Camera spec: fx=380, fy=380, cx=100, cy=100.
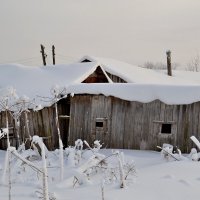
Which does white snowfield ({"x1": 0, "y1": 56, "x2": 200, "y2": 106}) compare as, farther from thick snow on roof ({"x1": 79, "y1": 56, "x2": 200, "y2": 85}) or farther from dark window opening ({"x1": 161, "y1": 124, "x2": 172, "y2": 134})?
thick snow on roof ({"x1": 79, "y1": 56, "x2": 200, "y2": 85})

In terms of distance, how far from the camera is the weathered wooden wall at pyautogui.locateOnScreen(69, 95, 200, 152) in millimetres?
14227

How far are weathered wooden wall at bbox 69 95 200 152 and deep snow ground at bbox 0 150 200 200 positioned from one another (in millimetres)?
2746

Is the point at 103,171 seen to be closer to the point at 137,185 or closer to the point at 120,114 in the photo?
the point at 137,185

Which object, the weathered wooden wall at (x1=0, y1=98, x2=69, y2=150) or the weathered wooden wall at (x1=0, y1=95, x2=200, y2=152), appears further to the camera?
the weathered wooden wall at (x1=0, y1=98, x2=69, y2=150)

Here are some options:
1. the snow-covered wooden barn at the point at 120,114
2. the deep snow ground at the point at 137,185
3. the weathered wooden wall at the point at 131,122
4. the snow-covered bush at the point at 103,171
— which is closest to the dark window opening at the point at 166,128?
the snow-covered wooden barn at the point at 120,114

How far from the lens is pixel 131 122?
14.8 m

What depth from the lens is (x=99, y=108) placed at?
1510 centimetres

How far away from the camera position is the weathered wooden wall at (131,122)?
1423 centimetres

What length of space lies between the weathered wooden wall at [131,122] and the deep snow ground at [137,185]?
275cm

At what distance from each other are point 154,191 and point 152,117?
236 inches

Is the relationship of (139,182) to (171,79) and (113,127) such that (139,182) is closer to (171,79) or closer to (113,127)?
(113,127)

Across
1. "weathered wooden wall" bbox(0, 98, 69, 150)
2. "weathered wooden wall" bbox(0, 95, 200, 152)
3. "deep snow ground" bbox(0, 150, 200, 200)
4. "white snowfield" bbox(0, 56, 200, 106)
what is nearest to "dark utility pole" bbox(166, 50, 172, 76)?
"white snowfield" bbox(0, 56, 200, 106)

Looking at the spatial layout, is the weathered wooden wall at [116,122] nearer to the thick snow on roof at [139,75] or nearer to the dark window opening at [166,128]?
the dark window opening at [166,128]

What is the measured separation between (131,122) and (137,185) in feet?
18.7
